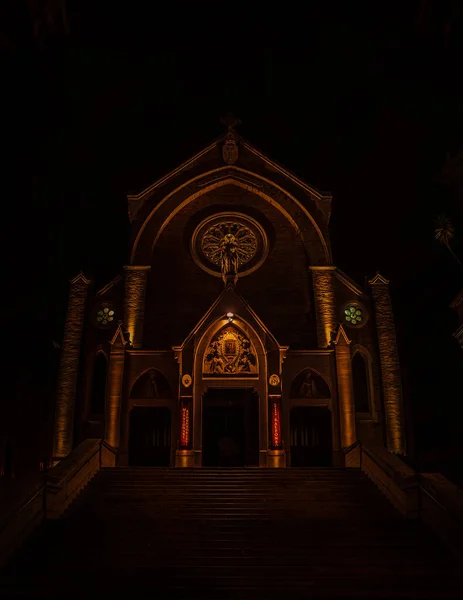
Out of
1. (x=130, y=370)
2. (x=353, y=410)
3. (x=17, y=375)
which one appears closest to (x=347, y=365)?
(x=353, y=410)

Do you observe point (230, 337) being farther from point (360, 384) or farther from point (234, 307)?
point (360, 384)

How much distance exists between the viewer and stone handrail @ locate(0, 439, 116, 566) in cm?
1342

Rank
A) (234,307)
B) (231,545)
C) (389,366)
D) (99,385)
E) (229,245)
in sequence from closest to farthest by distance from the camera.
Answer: (231,545), (234,307), (389,366), (99,385), (229,245)

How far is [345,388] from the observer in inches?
1032

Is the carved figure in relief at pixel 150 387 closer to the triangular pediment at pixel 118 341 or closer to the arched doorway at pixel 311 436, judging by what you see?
the triangular pediment at pixel 118 341

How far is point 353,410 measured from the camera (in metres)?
26.0

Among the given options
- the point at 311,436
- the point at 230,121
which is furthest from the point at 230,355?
the point at 230,121

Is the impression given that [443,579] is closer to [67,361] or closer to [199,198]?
[67,361]

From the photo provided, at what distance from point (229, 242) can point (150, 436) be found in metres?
9.89

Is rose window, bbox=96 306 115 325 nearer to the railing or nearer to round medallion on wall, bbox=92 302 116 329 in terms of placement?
round medallion on wall, bbox=92 302 116 329

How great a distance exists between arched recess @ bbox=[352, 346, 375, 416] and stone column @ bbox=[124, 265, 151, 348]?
9883 mm

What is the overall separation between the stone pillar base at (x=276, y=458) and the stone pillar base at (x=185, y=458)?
10.0ft

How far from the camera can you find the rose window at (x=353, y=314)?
2903cm

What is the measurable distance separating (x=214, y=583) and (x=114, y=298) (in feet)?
63.0
